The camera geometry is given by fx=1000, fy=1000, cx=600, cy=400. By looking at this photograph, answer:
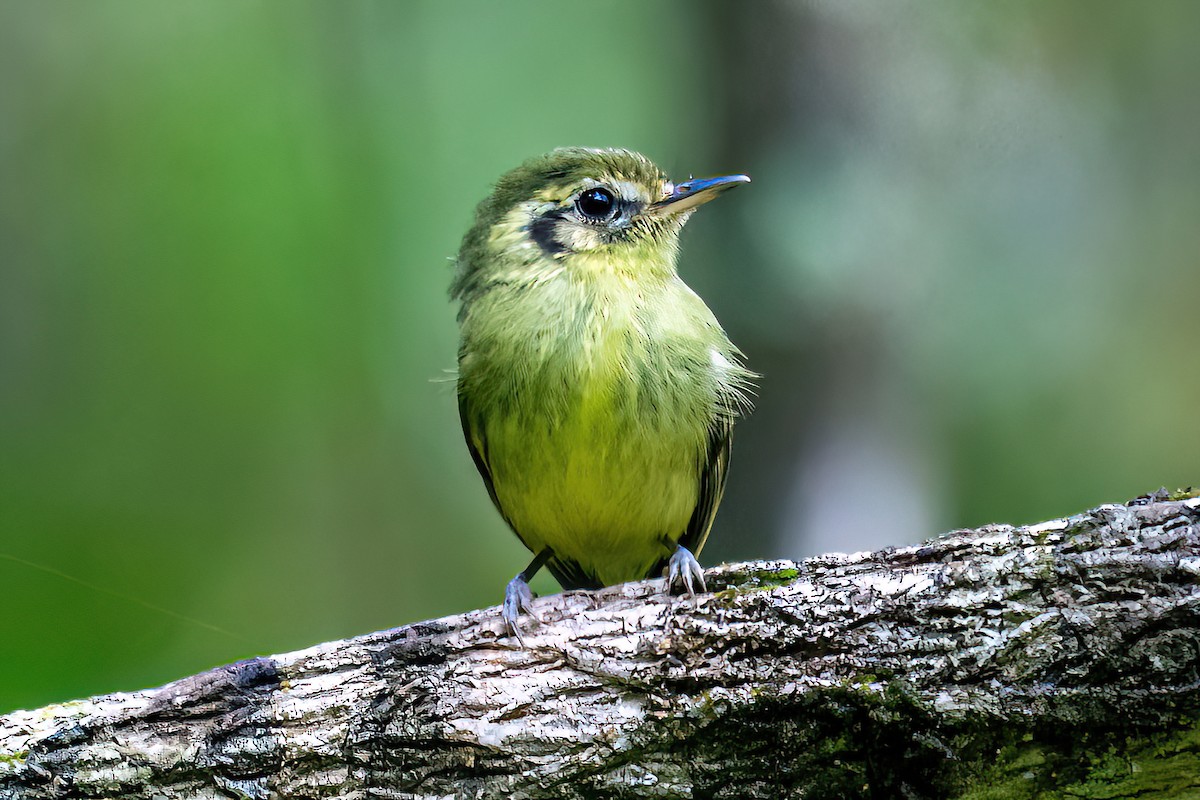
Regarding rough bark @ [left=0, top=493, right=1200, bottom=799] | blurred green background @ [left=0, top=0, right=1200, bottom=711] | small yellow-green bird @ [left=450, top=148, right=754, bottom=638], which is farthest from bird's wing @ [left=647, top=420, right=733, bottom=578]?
rough bark @ [left=0, top=493, right=1200, bottom=799]

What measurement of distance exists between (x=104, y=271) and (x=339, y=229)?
34.6 inches

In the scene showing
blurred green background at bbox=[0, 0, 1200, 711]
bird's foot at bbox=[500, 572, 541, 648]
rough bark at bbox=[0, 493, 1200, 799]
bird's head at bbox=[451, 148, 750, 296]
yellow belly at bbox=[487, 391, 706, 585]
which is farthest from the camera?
blurred green background at bbox=[0, 0, 1200, 711]

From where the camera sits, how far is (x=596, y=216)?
3.07 meters

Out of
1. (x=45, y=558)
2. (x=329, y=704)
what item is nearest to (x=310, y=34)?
(x=45, y=558)

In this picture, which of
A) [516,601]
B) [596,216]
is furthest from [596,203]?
[516,601]

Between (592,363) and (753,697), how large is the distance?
1.12 metres

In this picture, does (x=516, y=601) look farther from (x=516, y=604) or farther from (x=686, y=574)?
(x=686, y=574)

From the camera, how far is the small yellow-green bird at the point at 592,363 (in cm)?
283

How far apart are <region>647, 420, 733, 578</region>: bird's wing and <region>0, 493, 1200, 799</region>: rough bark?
0.84m

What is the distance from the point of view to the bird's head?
303cm

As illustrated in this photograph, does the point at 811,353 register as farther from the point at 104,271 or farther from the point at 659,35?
the point at 104,271

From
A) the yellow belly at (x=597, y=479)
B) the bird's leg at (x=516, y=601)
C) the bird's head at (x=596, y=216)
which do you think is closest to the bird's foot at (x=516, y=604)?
the bird's leg at (x=516, y=601)

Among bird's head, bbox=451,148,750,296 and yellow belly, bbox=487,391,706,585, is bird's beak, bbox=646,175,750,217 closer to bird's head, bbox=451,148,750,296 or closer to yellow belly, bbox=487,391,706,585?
bird's head, bbox=451,148,750,296

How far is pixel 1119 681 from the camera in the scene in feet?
5.98
